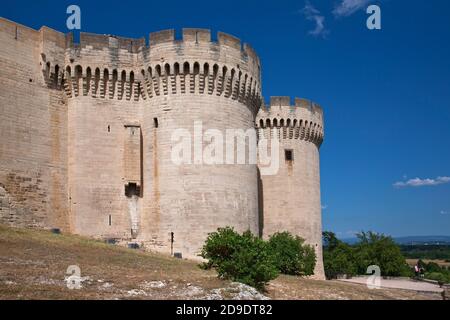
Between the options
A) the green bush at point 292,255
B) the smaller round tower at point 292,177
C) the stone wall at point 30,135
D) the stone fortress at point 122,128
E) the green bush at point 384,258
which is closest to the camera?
the stone wall at point 30,135

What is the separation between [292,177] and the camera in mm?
31156

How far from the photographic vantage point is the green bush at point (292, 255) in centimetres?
2634

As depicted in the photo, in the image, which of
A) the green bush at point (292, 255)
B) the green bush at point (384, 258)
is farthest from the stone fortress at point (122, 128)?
the green bush at point (384, 258)

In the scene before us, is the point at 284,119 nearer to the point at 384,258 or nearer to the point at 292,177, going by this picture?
the point at 292,177

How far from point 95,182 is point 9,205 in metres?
3.64

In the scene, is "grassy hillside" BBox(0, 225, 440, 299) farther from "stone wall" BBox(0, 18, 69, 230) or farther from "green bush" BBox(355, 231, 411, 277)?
"green bush" BBox(355, 231, 411, 277)

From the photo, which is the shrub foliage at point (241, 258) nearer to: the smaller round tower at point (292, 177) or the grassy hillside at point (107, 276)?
the grassy hillside at point (107, 276)

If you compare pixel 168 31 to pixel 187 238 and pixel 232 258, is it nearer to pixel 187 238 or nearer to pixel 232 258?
pixel 187 238

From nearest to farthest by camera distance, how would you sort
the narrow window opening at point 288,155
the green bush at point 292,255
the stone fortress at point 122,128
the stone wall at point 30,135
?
the stone wall at point 30,135 → the stone fortress at point 122,128 → the green bush at point 292,255 → the narrow window opening at point 288,155

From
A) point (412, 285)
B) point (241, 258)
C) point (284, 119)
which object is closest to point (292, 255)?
point (412, 285)

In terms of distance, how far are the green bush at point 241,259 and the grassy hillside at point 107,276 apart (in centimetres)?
46

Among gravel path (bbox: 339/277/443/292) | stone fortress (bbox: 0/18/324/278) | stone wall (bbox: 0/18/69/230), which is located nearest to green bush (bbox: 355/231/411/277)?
gravel path (bbox: 339/277/443/292)

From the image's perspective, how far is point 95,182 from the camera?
75.5 ft
